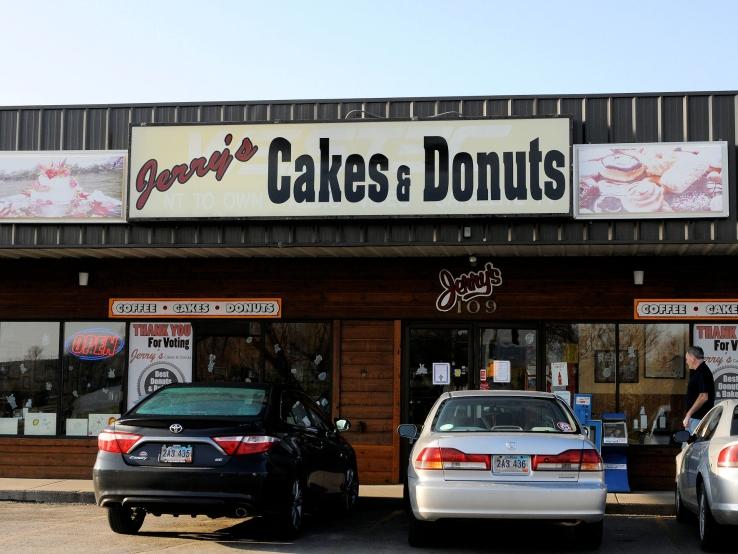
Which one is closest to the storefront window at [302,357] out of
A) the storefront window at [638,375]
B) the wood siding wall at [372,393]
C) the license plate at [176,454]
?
the wood siding wall at [372,393]

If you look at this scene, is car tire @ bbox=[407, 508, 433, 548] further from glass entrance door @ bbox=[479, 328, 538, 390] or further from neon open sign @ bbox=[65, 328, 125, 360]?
neon open sign @ bbox=[65, 328, 125, 360]

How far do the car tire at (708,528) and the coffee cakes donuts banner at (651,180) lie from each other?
4741mm

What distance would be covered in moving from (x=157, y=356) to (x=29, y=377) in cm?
211

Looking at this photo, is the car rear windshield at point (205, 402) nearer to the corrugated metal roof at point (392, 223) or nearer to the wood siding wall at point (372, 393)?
the corrugated metal roof at point (392, 223)

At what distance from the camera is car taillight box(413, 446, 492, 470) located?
29.0 feet

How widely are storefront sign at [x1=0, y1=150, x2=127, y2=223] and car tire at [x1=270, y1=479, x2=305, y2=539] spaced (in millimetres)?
5946

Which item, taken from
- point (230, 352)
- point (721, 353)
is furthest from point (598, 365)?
point (230, 352)

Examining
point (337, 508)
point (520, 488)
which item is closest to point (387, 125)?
point (337, 508)

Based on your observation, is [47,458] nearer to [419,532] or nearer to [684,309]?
[419,532]

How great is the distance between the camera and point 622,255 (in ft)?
48.6

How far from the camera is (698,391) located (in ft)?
42.7

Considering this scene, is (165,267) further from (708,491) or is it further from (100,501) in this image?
(708,491)

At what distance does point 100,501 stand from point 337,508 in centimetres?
368

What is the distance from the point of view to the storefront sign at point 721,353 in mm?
14852
